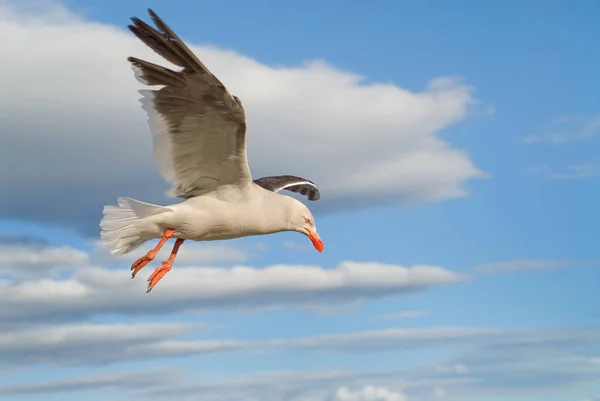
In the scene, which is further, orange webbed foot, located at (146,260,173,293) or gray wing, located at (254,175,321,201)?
gray wing, located at (254,175,321,201)

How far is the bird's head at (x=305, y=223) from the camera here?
15266 millimetres

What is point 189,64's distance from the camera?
12.3 m

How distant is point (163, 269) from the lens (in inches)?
567

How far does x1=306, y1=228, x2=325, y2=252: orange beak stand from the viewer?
1586 centimetres

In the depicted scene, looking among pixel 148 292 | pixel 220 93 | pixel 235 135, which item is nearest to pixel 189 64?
pixel 220 93

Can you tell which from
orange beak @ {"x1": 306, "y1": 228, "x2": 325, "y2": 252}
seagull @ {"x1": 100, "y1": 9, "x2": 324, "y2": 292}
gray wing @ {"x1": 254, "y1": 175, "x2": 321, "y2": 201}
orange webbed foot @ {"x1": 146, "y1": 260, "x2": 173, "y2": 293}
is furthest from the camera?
gray wing @ {"x1": 254, "y1": 175, "x2": 321, "y2": 201}

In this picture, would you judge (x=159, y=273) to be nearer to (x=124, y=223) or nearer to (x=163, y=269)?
(x=163, y=269)

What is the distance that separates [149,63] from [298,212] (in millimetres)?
4082

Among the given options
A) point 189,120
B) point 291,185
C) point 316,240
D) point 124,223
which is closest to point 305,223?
point 316,240

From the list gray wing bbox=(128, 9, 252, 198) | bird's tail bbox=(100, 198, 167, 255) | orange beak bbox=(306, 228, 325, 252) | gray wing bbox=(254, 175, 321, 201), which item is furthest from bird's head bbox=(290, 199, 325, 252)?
bird's tail bbox=(100, 198, 167, 255)

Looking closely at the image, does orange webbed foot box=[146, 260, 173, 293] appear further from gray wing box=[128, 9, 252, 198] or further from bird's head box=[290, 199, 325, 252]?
bird's head box=[290, 199, 325, 252]

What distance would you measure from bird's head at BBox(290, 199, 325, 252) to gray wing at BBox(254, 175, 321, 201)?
178cm

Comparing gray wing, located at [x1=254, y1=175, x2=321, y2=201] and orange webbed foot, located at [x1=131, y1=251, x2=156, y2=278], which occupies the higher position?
gray wing, located at [x1=254, y1=175, x2=321, y2=201]

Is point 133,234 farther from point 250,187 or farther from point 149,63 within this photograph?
point 149,63
